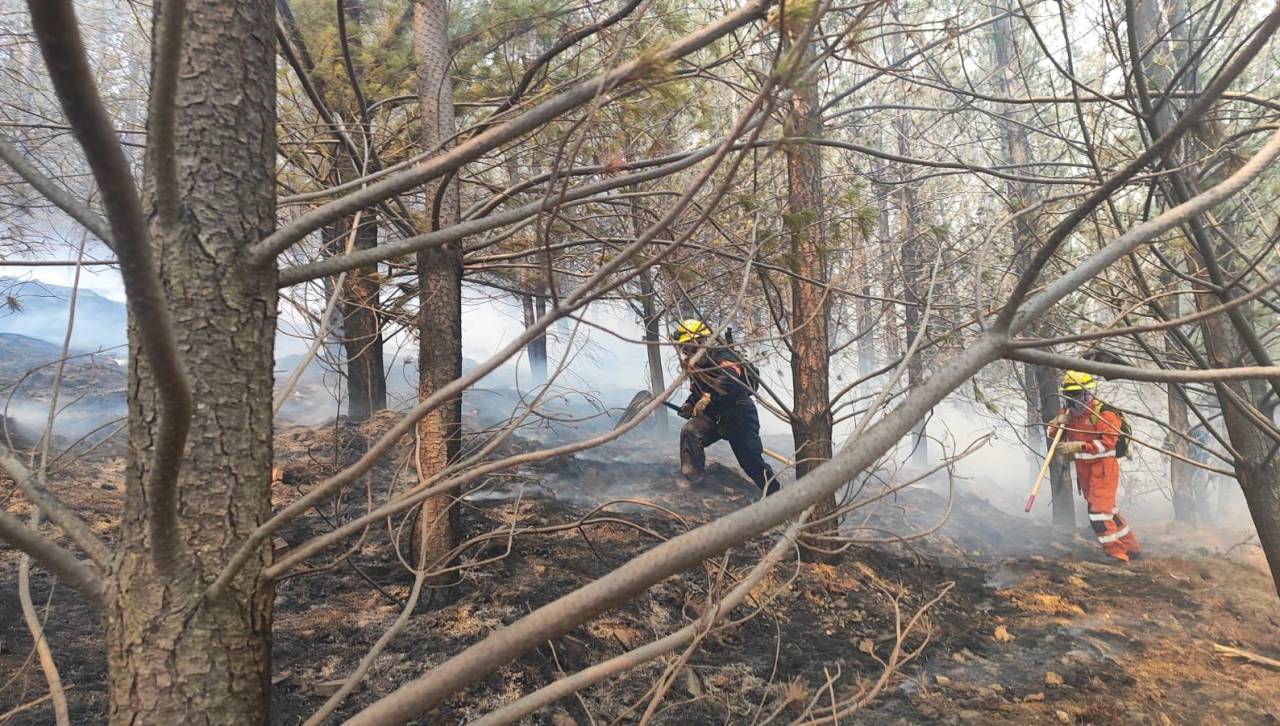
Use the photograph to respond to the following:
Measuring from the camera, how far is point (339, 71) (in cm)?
495

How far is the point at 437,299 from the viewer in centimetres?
382

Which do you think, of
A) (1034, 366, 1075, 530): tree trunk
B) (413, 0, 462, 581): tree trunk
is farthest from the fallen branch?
(1034, 366, 1075, 530): tree trunk

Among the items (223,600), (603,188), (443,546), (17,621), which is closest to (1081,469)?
(443,546)

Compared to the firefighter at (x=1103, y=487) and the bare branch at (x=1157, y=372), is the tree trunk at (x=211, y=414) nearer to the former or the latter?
the bare branch at (x=1157, y=372)

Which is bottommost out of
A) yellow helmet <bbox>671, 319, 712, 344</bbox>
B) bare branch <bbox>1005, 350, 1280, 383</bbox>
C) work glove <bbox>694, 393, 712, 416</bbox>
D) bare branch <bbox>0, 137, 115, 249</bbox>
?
work glove <bbox>694, 393, 712, 416</bbox>

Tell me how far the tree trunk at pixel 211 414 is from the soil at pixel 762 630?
0.57m

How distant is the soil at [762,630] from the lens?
2.80 metres

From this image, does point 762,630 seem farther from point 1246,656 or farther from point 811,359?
point 1246,656

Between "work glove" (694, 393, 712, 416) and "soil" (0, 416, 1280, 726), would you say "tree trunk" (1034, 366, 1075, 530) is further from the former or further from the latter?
"work glove" (694, 393, 712, 416)

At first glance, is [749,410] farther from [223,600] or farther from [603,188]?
[223,600]

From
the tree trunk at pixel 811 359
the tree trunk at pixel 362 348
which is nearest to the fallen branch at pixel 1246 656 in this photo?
the tree trunk at pixel 811 359

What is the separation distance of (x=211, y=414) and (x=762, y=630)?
11.3 feet

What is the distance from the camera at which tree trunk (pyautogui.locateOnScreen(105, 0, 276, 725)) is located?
1.14 meters

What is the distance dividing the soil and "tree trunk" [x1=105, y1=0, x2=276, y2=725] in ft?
1.88
